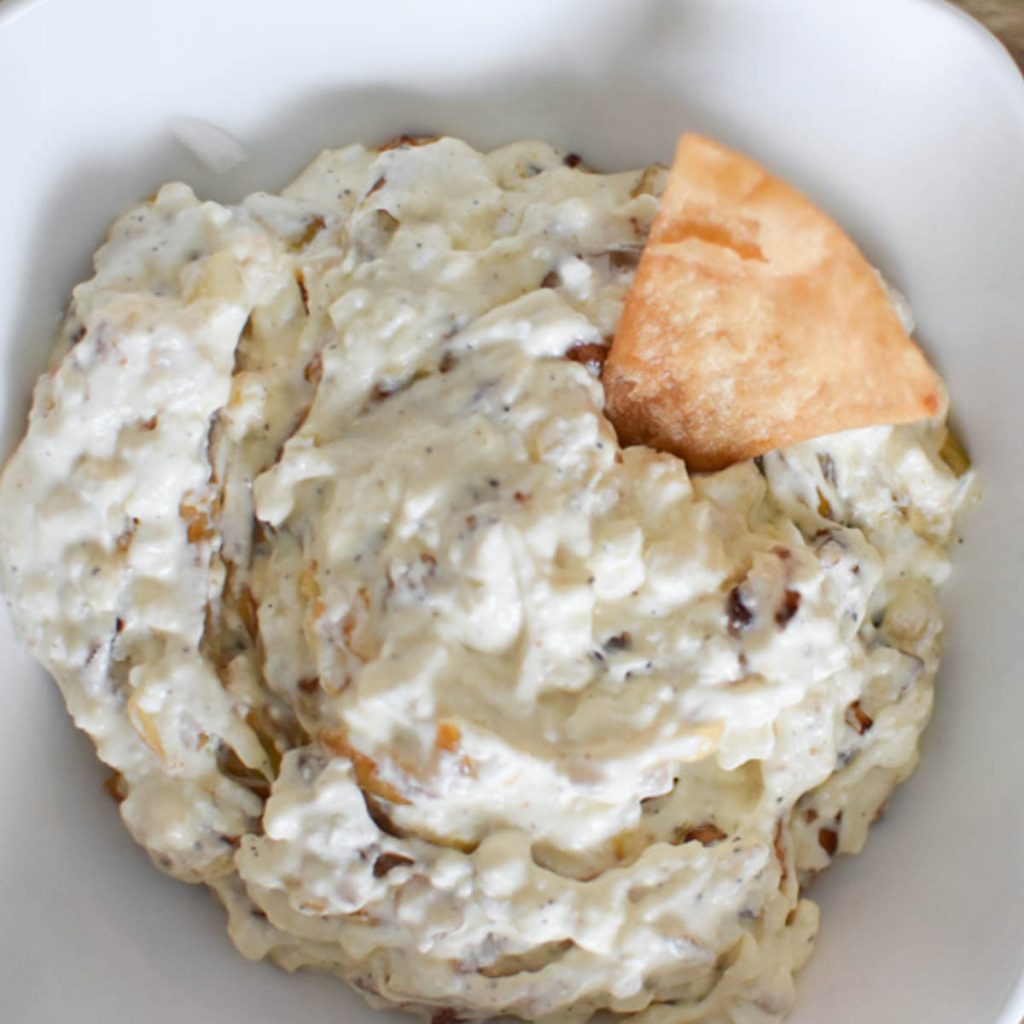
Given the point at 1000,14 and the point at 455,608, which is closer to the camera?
the point at 455,608

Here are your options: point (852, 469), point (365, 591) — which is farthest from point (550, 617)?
point (852, 469)

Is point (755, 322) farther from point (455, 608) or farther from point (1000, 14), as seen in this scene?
point (1000, 14)

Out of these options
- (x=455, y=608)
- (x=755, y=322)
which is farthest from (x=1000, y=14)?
(x=455, y=608)

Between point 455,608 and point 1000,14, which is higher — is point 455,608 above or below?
below

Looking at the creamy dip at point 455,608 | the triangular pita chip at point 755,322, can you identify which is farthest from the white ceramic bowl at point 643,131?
the triangular pita chip at point 755,322

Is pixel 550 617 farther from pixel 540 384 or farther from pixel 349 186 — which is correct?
pixel 349 186

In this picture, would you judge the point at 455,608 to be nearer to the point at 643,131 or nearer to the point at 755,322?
the point at 755,322
